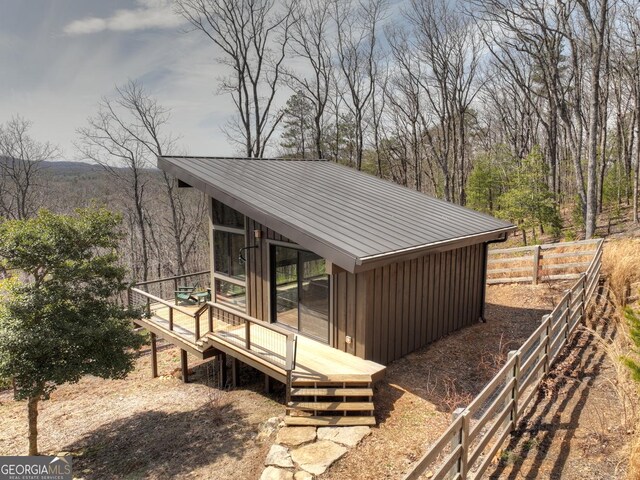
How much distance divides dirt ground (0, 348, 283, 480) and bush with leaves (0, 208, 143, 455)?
1122 millimetres

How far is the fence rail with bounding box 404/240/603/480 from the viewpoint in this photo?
341 centimetres

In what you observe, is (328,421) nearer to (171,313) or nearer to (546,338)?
(546,338)

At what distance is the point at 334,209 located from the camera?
7.88 metres

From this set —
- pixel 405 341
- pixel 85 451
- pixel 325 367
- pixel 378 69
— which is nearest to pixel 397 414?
pixel 325 367

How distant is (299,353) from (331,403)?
1289mm

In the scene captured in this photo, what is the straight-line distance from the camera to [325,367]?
623cm

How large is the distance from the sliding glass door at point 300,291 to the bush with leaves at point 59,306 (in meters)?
2.81

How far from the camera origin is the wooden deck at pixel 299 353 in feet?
19.5

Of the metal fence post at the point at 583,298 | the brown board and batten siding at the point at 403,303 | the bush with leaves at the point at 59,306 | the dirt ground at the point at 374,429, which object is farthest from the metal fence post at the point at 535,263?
the bush with leaves at the point at 59,306

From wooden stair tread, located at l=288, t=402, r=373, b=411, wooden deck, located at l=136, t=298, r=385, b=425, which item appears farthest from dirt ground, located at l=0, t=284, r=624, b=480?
wooden deck, located at l=136, t=298, r=385, b=425

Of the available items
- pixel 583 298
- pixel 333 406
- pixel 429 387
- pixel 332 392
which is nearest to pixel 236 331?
pixel 332 392

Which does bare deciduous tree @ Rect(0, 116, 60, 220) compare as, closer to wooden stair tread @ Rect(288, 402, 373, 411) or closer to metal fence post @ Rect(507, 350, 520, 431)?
wooden stair tread @ Rect(288, 402, 373, 411)

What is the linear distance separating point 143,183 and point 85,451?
19.7 m

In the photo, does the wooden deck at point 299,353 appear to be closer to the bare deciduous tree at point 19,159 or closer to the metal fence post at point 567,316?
the metal fence post at point 567,316
